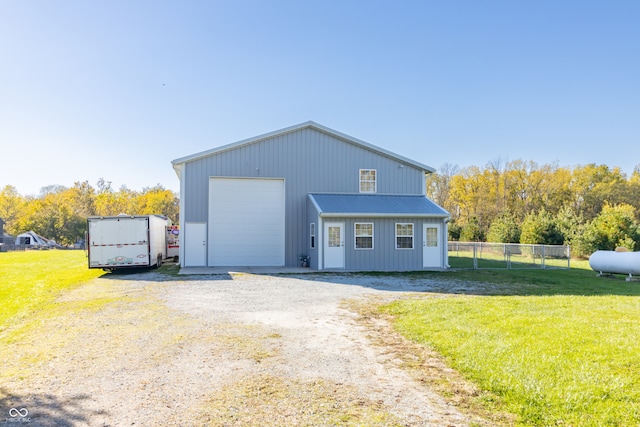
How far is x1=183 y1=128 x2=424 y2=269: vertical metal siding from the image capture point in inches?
765

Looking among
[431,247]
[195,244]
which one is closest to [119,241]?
[195,244]

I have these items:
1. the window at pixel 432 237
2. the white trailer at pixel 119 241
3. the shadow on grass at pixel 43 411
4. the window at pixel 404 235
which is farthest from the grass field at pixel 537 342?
the window at pixel 432 237

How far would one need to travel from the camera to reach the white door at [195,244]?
19234mm

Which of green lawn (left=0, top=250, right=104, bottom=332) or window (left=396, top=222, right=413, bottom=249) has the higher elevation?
window (left=396, top=222, right=413, bottom=249)

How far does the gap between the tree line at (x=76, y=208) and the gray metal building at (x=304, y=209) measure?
44211 mm

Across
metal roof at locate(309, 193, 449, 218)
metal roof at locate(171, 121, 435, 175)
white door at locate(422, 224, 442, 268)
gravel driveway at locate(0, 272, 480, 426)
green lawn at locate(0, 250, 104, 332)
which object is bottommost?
green lawn at locate(0, 250, 104, 332)

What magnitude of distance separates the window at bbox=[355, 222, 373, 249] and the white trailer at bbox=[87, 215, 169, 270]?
915 cm

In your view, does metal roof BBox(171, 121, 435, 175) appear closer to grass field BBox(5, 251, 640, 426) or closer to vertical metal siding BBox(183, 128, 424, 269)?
vertical metal siding BBox(183, 128, 424, 269)

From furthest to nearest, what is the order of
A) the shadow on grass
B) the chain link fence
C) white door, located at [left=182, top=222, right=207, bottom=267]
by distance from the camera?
the chain link fence < white door, located at [left=182, top=222, right=207, bottom=267] < the shadow on grass

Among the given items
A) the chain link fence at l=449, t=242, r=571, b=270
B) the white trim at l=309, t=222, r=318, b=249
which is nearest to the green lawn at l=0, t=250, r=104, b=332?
the white trim at l=309, t=222, r=318, b=249

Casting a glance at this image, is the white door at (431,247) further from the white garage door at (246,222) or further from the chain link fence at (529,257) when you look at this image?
the white garage door at (246,222)

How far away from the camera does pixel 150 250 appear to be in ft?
58.5

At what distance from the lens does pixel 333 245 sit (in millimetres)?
18688

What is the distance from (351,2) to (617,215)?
23702mm
